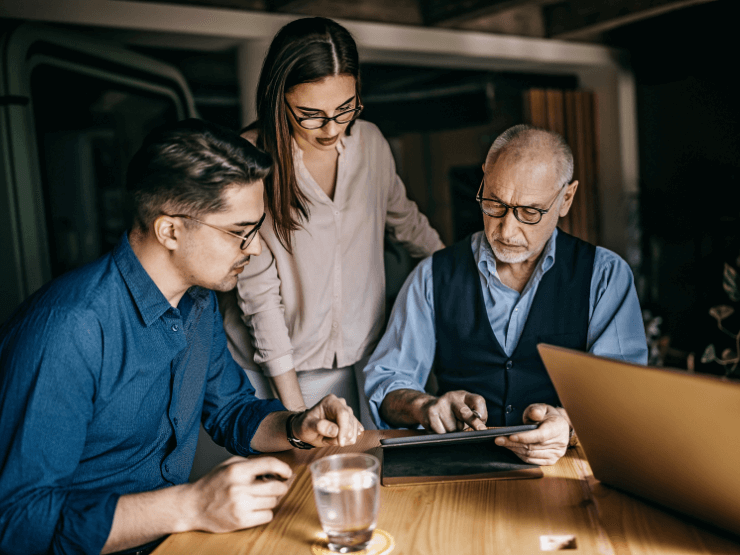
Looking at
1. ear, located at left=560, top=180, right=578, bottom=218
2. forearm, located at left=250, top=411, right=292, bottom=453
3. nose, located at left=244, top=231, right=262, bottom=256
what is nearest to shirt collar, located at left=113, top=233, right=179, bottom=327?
nose, located at left=244, top=231, right=262, bottom=256

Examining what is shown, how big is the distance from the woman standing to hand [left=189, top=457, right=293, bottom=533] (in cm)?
92

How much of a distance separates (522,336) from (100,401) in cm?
107

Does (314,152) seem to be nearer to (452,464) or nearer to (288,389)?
(288,389)

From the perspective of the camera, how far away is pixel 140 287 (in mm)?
1326

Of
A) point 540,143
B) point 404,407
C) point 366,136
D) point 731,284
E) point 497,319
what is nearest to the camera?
point 404,407

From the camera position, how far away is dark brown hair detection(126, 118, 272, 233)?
1.33 m

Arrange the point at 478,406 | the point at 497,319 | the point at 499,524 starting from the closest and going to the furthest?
the point at 499,524 < the point at 478,406 < the point at 497,319

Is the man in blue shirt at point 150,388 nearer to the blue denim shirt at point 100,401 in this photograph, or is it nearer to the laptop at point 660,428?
the blue denim shirt at point 100,401

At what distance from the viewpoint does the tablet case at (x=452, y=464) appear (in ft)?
4.08

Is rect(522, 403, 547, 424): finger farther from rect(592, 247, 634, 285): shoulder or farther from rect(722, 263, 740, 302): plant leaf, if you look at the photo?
rect(722, 263, 740, 302): plant leaf

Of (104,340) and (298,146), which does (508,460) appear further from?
(298,146)

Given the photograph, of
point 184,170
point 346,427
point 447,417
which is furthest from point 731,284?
point 184,170

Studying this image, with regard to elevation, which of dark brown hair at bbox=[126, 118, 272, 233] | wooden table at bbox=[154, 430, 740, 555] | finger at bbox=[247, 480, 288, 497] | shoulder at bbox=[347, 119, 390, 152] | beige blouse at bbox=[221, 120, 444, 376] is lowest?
wooden table at bbox=[154, 430, 740, 555]

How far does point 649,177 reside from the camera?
562 centimetres
